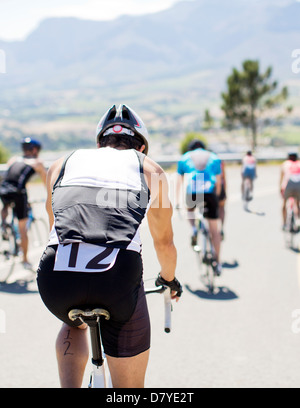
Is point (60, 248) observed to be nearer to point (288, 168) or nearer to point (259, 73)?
point (288, 168)

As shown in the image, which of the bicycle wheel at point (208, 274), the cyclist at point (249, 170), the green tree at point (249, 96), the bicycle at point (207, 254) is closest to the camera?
the bicycle wheel at point (208, 274)

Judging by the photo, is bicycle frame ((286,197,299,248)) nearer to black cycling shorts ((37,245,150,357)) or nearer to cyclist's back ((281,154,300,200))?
cyclist's back ((281,154,300,200))

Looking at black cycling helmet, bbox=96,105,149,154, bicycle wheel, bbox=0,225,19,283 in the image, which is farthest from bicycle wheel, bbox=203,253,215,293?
black cycling helmet, bbox=96,105,149,154

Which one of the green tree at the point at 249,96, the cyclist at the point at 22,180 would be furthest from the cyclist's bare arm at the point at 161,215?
the green tree at the point at 249,96

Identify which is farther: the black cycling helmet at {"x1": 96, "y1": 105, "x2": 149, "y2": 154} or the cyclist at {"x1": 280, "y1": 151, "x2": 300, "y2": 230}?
the cyclist at {"x1": 280, "y1": 151, "x2": 300, "y2": 230}

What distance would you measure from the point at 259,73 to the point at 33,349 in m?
54.5

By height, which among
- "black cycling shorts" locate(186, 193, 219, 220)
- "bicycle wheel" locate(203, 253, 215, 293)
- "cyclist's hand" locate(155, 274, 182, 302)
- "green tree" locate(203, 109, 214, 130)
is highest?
"green tree" locate(203, 109, 214, 130)

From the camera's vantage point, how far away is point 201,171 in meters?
7.06

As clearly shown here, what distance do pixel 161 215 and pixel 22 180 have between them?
513cm

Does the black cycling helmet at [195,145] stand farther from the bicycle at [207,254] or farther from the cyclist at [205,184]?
the bicycle at [207,254]

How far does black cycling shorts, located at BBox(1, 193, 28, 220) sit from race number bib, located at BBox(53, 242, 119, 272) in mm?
5400

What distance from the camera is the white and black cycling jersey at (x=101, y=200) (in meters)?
2.21

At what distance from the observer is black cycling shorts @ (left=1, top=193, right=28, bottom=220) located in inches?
291

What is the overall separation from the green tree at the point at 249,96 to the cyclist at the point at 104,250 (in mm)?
54192
